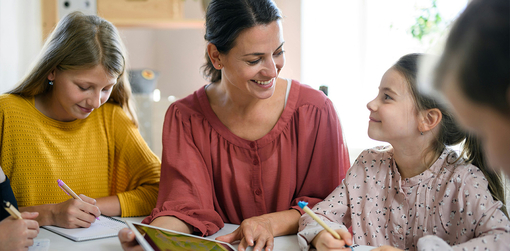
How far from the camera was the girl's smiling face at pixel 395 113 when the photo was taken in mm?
1051

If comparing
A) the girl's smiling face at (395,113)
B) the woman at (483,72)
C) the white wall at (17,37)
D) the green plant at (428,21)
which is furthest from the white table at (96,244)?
the green plant at (428,21)

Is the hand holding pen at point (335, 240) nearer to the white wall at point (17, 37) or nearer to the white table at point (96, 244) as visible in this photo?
the white table at point (96, 244)

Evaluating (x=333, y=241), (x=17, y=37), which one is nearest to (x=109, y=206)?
(x=333, y=241)

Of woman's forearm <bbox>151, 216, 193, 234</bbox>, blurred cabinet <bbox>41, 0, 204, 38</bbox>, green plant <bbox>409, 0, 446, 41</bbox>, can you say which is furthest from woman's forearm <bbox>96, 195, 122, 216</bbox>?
green plant <bbox>409, 0, 446, 41</bbox>

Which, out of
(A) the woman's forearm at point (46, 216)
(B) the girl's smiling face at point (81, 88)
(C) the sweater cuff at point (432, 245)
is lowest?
(A) the woman's forearm at point (46, 216)

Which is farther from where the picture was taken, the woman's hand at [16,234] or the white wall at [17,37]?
the white wall at [17,37]

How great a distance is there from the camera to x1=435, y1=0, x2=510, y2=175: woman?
1.71 feet

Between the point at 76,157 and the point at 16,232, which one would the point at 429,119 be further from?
the point at 76,157

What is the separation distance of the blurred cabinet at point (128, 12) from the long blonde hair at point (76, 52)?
3.50 ft

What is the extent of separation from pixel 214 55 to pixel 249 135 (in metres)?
0.27

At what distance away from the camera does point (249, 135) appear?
130 centimetres

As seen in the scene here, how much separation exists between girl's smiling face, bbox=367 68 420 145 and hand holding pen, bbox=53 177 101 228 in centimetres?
78


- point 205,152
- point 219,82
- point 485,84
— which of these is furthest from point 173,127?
point 485,84

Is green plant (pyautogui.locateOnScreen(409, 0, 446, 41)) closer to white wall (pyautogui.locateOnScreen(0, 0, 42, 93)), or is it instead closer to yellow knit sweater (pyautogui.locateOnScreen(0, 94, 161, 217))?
yellow knit sweater (pyautogui.locateOnScreen(0, 94, 161, 217))
